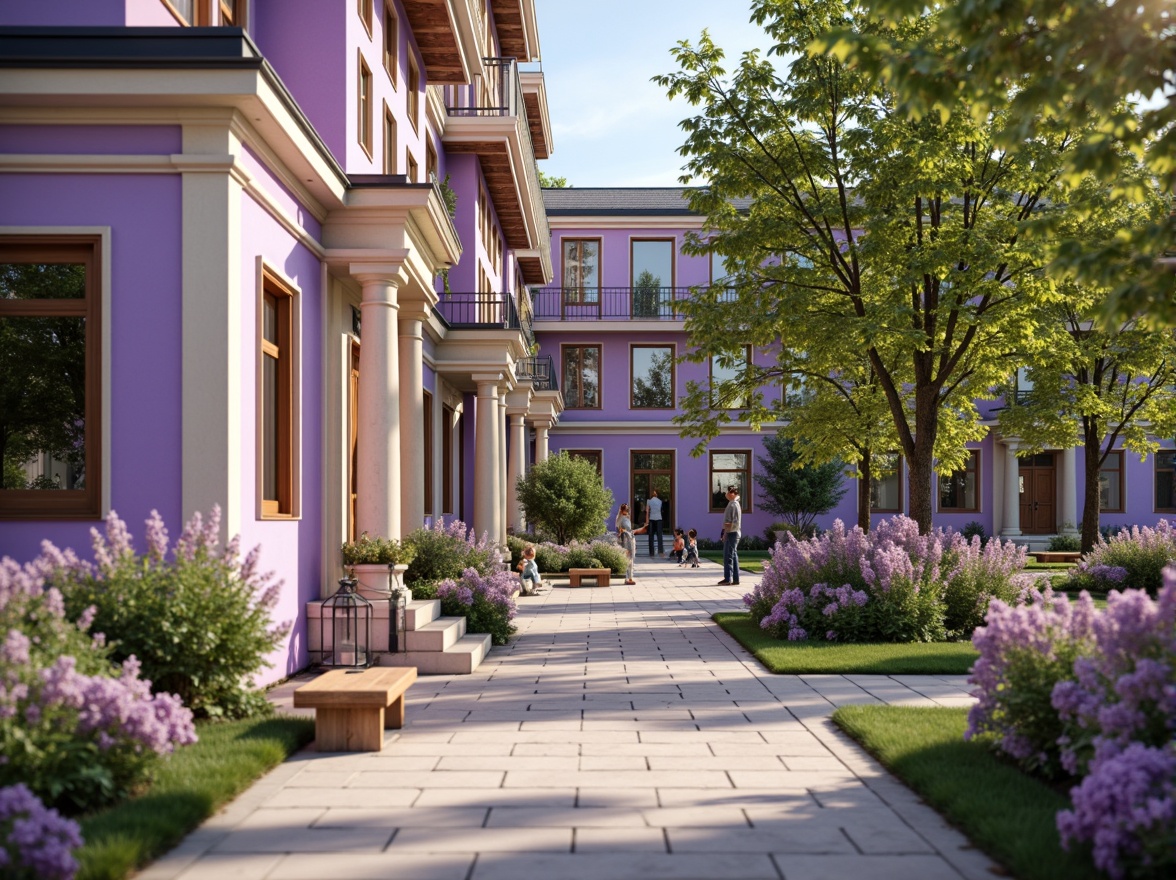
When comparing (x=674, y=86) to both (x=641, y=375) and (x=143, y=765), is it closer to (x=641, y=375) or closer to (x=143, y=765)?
(x=143, y=765)

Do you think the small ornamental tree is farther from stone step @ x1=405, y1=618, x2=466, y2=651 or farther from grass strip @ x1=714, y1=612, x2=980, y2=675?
stone step @ x1=405, y1=618, x2=466, y2=651

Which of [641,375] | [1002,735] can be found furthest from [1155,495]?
[1002,735]

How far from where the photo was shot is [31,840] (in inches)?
167

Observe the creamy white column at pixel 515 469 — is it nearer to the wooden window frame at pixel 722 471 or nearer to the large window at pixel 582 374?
the large window at pixel 582 374

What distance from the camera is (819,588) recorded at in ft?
44.2

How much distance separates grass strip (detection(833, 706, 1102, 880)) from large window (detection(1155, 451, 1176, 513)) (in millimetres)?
38296

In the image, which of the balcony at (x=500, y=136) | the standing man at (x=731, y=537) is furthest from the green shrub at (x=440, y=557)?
the balcony at (x=500, y=136)

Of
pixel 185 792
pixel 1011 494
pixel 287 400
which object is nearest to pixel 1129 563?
pixel 287 400

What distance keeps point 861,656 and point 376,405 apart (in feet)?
18.1

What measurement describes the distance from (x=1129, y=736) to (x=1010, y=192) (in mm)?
13080

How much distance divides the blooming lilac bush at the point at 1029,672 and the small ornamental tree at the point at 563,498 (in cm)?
2048

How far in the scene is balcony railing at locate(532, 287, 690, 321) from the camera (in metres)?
41.8

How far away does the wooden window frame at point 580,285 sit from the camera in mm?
41938

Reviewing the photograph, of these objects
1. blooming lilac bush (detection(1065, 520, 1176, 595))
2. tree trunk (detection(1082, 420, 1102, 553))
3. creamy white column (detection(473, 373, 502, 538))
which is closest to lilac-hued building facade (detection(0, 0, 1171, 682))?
creamy white column (detection(473, 373, 502, 538))
